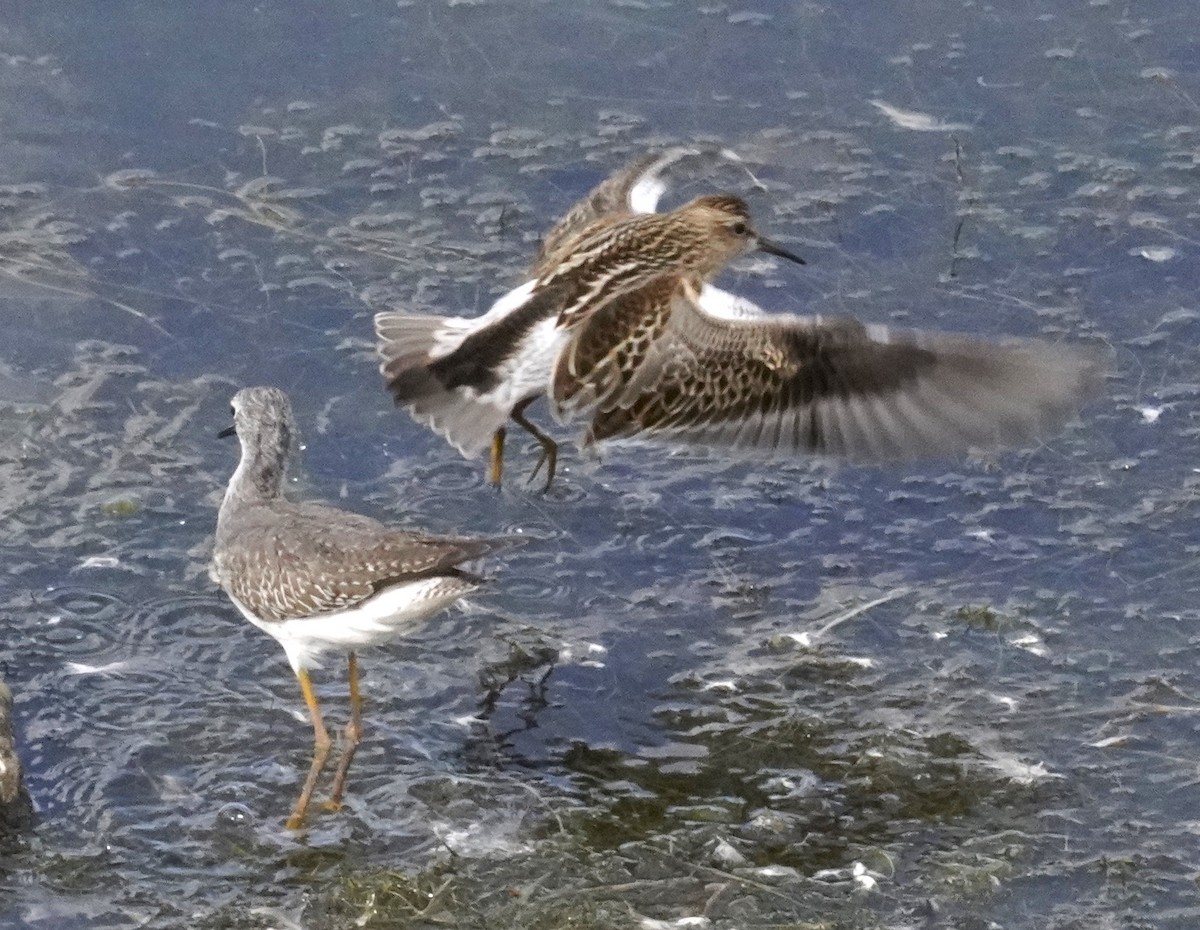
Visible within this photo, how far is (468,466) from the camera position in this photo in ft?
24.7

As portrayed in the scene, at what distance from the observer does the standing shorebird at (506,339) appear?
6.71m

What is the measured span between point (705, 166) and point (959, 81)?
127 centimetres

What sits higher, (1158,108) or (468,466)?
(1158,108)

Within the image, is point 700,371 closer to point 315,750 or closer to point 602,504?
point 602,504

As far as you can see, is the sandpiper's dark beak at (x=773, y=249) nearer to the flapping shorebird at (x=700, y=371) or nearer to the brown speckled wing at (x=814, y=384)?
the flapping shorebird at (x=700, y=371)

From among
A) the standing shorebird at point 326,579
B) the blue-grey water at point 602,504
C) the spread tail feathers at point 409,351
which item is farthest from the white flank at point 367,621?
the spread tail feathers at point 409,351

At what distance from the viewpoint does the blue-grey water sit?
584cm

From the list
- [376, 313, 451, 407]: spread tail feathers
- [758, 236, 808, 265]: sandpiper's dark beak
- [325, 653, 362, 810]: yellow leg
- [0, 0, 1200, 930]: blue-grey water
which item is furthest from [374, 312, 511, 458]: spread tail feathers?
[758, 236, 808, 265]: sandpiper's dark beak

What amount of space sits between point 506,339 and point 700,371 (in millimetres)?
652

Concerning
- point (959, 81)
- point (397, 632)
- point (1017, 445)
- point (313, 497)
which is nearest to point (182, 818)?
point (397, 632)

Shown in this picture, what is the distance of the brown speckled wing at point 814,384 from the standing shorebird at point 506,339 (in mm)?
117

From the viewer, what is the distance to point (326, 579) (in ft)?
19.2

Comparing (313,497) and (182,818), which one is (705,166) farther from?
(182,818)

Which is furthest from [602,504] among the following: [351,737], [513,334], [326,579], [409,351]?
[326,579]
